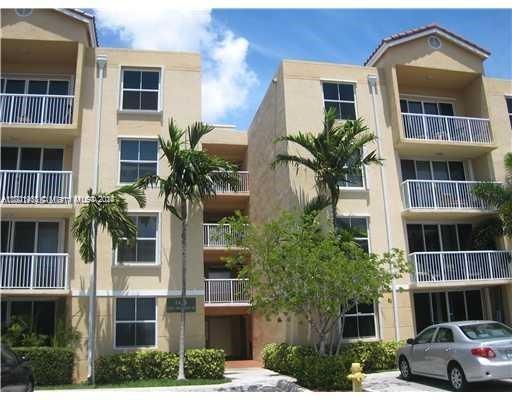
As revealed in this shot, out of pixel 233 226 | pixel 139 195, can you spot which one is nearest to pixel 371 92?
pixel 233 226

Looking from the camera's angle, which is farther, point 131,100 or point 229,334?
point 229,334

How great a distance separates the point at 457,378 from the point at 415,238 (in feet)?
28.7

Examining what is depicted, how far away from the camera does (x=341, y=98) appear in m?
20.1

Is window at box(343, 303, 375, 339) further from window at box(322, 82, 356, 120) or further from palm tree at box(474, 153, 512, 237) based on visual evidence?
window at box(322, 82, 356, 120)

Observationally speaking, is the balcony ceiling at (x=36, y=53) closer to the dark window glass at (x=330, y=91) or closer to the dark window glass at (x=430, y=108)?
the dark window glass at (x=330, y=91)

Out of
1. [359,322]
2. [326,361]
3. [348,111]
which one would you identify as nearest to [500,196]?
[348,111]

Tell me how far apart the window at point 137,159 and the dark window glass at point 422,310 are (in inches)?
406

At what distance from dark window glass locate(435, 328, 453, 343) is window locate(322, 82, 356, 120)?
376 inches

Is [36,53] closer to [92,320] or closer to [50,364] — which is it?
[92,320]

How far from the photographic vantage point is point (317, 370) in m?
13.2

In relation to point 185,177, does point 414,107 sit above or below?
above

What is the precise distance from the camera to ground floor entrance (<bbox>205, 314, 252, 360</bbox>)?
2550cm

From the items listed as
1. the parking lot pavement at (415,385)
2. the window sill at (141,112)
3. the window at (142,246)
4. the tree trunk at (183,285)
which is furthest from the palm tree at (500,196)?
the window sill at (141,112)

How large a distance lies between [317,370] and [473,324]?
150 inches
